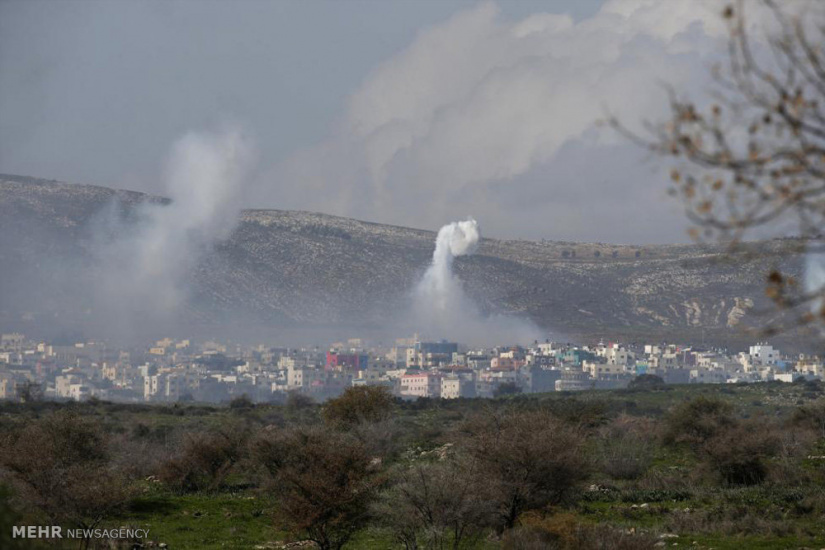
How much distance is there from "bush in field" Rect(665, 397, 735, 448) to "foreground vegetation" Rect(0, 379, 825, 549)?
0.10 m

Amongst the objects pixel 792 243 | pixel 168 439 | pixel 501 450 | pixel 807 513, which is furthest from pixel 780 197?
pixel 168 439

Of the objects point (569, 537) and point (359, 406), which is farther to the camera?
point (359, 406)

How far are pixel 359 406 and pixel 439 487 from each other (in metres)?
29.9

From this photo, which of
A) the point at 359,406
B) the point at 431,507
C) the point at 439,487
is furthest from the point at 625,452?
the point at 431,507

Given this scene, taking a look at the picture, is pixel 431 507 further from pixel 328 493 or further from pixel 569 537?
pixel 569 537

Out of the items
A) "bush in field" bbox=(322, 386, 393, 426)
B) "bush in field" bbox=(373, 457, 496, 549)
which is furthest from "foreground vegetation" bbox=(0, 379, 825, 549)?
"bush in field" bbox=(322, 386, 393, 426)

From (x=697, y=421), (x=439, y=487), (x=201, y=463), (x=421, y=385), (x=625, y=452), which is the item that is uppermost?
(x=421, y=385)

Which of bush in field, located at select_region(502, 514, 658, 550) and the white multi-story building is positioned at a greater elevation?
the white multi-story building

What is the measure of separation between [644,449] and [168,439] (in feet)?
73.5

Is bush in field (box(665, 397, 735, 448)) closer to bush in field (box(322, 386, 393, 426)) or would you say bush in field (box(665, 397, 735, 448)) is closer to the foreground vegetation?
the foreground vegetation

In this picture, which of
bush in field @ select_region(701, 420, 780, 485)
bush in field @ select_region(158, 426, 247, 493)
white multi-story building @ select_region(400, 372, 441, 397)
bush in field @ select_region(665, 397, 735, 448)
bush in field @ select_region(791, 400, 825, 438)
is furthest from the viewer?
white multi-story building @ select_region(400, 372, 441, 397)

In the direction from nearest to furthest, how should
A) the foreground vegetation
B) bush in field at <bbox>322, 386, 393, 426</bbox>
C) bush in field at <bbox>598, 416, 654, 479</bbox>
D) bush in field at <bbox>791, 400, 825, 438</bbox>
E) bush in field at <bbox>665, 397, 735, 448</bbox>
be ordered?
1. the foreground vegetation
2. bush in field at <bbox>598, 416, 654, 479</bbox>
3. bush in field at <bbox>665, 397, 735, 448</bbox>
4. bush in field at <bbox>791, 400, 825, 438</bbox>
5. bush in field at <bbox>322, 386, 393, 426</bbox>

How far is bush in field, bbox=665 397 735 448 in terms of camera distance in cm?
4353

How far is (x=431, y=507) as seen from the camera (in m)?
22.6
